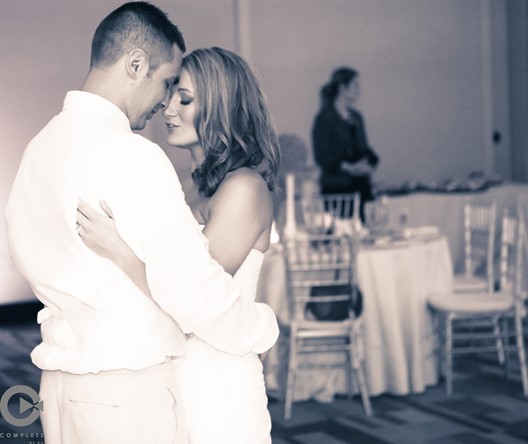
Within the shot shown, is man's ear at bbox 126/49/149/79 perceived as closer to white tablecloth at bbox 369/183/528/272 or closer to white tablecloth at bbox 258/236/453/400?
white tablecloth at bbox 258/236/453/400

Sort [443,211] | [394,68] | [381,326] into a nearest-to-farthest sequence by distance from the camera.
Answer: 1. [381,326]
2. [443,211]
3. [394,68]

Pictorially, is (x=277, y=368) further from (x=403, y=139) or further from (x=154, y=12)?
(x=403, y=139)

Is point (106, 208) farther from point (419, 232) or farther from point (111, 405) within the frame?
→ point (419, 232)

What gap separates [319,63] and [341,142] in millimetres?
2457

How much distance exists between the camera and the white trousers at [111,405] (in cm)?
169

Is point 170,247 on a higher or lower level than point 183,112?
lower

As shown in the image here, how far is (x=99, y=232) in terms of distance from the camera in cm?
166

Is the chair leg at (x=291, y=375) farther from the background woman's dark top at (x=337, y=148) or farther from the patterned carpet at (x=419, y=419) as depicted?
the background woman's dark top at (x=337, y=148)

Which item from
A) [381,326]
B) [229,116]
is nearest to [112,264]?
[229,116]

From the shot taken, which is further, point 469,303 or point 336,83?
point 336,83

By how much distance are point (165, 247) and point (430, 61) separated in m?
8.76

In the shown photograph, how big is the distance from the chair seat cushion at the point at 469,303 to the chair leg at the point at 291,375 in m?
0.86
